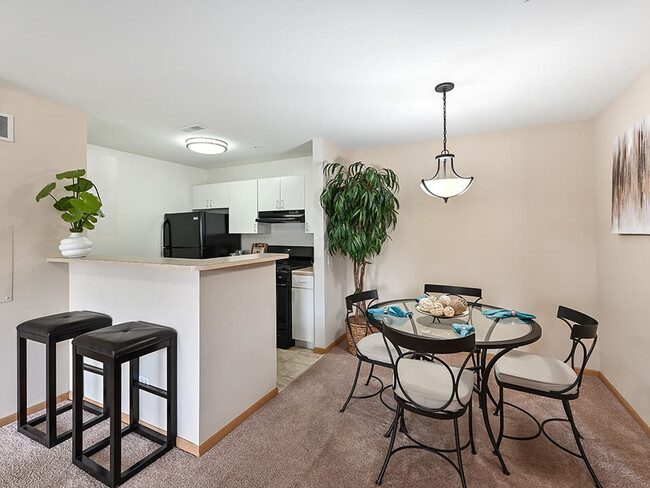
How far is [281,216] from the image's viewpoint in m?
4.14

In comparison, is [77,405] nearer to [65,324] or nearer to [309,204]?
[65,324]

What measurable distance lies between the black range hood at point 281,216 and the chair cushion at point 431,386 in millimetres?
2501

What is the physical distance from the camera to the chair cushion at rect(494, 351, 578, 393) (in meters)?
1.78

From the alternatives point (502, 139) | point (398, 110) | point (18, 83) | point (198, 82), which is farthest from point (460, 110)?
point (18, 83)

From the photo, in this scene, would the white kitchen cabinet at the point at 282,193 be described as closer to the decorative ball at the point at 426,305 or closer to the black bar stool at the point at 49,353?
the decorative ball at the point at 426,305

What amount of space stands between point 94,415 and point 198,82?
8.50 ft

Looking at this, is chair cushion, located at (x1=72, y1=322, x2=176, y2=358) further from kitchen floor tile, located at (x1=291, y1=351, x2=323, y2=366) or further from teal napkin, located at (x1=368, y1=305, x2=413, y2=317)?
kitchen floor tile, located at (x1=291, y1=351, x2=323, y2=366)

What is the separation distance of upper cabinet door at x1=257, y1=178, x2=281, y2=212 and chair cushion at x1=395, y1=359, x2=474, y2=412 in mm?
2863

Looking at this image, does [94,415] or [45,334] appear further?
[94,415]

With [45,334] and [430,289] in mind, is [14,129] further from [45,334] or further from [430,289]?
[430,289]

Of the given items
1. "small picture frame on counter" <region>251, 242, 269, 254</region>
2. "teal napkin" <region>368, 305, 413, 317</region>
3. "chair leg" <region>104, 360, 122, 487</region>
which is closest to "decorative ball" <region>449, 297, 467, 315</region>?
"teal napkin" <region>368, 305, 413, 317</region>

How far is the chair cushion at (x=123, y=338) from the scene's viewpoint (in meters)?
1.68

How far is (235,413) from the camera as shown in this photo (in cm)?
220

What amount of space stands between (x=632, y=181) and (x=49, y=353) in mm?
4186
